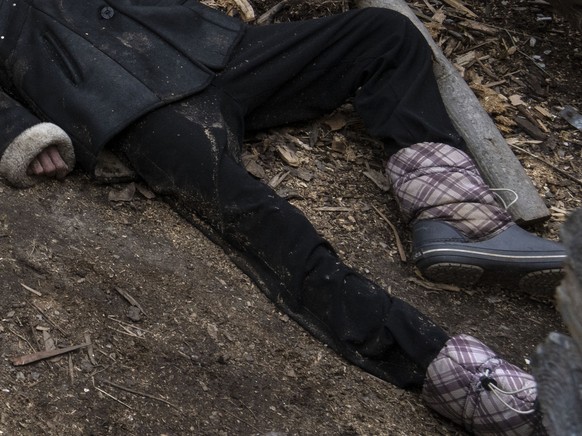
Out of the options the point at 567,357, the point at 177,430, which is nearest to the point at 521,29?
the point at 177,430

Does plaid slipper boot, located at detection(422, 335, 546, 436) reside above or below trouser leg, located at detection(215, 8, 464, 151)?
below

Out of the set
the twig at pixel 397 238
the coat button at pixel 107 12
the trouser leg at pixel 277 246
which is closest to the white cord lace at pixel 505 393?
the trouser leg at pixel 277 246

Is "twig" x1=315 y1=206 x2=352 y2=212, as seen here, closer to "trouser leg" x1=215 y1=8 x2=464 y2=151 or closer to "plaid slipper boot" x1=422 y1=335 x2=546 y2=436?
"trouser leg" x1=215 y1=8 x2=464 y2=151

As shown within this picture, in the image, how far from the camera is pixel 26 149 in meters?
3.45

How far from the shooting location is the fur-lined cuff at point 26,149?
3439mm

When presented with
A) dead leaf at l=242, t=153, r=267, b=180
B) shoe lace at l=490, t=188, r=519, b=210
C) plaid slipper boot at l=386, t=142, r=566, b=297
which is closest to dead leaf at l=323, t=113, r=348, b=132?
dead leaf at l=242, t=153, r=267, b=180

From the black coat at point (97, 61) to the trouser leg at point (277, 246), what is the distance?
0.10 meters

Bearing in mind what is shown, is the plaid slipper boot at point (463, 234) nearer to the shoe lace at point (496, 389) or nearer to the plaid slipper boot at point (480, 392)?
the plaid slipper boot at point (480, 392)

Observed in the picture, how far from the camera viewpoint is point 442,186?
143 inches

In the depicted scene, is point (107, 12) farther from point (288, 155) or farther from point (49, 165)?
point (288, 155)

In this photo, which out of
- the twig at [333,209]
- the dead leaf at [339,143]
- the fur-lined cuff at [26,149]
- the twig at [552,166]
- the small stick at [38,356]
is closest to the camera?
the small stick at [38,356]

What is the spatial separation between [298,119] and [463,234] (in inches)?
34.4

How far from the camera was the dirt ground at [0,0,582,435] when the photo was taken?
2816 millimetres

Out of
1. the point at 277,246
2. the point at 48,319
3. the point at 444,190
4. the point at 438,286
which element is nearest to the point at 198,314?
the point at 277,246
